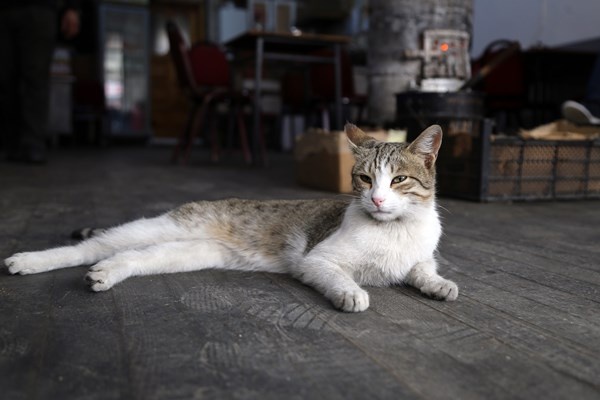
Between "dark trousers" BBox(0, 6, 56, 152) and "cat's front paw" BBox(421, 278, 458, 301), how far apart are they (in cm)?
474

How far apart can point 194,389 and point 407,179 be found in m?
0.95

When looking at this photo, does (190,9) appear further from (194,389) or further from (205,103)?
(194,389)

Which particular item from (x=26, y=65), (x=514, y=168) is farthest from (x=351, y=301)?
(x=26, y=65)

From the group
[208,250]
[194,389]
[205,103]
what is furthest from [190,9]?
[194,389]

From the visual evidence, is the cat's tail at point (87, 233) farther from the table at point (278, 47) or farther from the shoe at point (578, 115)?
the shoe at point (578, 115)

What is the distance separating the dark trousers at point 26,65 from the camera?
5062 millimetres

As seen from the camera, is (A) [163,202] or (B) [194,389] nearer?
(B) [194,389]

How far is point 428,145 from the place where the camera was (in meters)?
1.77

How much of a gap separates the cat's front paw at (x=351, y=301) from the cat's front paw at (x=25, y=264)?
0.98 m

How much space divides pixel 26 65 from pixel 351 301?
15.8ft

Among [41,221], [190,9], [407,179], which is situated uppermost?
[190,9]

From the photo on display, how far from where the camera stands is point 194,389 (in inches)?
40.1

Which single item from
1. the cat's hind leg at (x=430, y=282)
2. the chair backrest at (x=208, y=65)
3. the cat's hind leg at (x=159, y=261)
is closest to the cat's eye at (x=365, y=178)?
the cat's hind leg at (x=430, y=282)

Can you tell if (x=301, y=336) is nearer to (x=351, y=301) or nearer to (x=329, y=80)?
(x=351, y=301)
